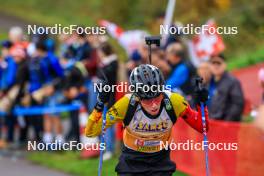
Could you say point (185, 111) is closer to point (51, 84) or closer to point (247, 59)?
point (51, 84)

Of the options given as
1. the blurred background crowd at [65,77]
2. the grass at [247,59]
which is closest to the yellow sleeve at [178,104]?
the blurred background crowd at [65,77]

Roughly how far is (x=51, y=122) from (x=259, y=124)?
902 cm

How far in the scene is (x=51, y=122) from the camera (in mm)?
13211

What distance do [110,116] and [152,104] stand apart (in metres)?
0.49

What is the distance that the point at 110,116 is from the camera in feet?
22.9

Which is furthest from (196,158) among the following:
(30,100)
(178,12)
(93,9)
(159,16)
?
(93,9)

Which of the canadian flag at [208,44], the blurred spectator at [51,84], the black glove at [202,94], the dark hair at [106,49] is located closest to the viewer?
the black glove at [202,94]

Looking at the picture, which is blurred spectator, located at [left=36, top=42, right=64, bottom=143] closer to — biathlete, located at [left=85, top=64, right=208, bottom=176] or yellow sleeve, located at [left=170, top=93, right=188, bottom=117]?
biathlete, located at [left=85, top=64, right=208, bottom=176]

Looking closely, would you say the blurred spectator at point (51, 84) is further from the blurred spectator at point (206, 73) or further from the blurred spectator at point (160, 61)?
the blurred spectator at point (206, 73)

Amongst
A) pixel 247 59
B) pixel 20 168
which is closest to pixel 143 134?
pixel 20 168

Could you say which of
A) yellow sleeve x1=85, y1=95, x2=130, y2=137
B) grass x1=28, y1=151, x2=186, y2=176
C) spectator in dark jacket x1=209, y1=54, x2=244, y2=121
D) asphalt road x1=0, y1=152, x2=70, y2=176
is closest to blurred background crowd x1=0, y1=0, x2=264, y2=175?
grass x1=28, y1=151, x2=186, y2=176

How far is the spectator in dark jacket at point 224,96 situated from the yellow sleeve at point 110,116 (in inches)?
137

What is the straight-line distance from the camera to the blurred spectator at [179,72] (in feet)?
35.2

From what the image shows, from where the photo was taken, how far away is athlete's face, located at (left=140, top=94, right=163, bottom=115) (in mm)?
6727
